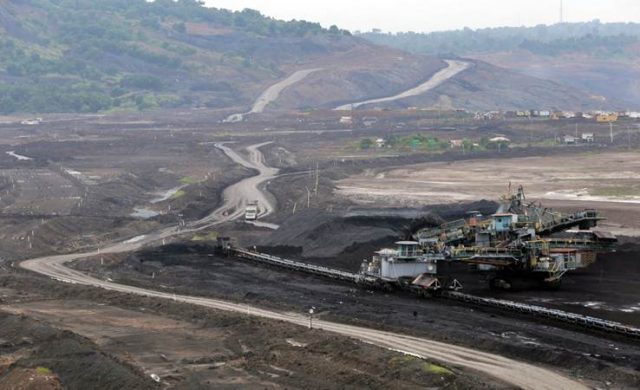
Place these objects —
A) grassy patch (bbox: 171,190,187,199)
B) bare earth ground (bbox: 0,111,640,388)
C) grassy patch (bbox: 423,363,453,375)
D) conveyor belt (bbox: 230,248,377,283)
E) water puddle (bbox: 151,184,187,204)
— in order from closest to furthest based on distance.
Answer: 1. grassy patch (bbox: 423,363,453,375)
2. bare earth ground (bbox: 0,111,640,388)
3. conveyor belt (bbox: 230,248,377,283)
4. grassy patch (bbox: 171,190,187,199)
5. water puddle (bbox: 151,184,187,204)

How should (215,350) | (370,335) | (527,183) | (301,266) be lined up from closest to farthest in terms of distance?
1. (215,350)
2. (370,335)
3. (301,266)
4. (527,183)

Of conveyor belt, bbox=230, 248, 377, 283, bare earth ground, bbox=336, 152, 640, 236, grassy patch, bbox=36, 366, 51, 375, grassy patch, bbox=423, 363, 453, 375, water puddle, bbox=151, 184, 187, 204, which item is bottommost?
water puddle, bbox=151, 184, 187, 204

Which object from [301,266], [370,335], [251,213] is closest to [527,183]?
[251,213]

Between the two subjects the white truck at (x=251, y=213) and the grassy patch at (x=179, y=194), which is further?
the grassy patch at (x=179, y=194)

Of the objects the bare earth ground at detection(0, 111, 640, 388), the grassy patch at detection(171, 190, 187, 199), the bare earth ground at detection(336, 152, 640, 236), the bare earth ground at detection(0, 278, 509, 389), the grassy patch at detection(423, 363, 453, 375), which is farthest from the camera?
the grassy patch at detection(171, 190, 187, 199)

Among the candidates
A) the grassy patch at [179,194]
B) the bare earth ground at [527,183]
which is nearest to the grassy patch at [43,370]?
the bare earth ground at [527,183]

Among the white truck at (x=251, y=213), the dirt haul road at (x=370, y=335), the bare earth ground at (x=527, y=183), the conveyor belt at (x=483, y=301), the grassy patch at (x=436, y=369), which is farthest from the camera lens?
the bare earth ground at (x=527, y=183)

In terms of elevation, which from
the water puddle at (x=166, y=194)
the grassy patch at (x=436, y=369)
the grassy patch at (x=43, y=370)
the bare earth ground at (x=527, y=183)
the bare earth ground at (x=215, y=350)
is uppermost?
the grassy patch at (x=43, y=370)

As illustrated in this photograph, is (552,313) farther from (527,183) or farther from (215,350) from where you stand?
(527,183)

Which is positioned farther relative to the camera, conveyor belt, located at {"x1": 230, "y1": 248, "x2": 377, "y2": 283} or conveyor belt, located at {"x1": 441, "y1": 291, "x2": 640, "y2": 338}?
conveyor belt, located at {"x1": 230, "y1": 248, "x2": 377, "y2": 283}

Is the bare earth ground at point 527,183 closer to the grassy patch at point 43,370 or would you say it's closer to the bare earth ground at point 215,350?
the bare earth ground at point 215,350

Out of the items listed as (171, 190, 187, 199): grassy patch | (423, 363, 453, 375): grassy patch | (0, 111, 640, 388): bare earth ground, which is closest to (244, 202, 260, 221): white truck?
(0, 111, 640, 388): bare earth ground

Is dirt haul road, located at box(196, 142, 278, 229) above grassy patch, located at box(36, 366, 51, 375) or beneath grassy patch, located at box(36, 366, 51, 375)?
beneath

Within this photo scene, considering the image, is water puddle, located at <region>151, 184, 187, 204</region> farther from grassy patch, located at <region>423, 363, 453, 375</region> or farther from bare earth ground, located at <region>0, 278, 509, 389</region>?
grassy patch, located at <region>423, 363, 453, 375</region>
